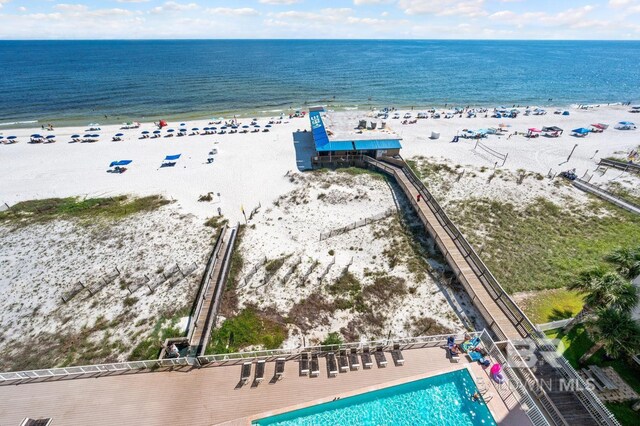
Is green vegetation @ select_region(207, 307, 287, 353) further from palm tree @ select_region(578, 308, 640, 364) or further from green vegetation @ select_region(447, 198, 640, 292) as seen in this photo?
green vegetation @ select_region(447, 198, 640, 292)

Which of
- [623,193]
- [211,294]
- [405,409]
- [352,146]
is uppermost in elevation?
[352,146]

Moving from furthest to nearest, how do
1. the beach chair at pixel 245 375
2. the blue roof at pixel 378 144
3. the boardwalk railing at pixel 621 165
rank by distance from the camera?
the blue roof at pixel 378 144
the boardwalk railing at pixel 621 165
the beach chair at pixel 245 375

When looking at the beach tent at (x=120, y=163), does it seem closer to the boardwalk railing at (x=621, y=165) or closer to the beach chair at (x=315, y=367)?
the beach chair at (x=315, y=367)

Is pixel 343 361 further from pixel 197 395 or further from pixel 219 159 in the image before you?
pixel 219 159

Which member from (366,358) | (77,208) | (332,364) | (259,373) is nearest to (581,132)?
(366,358)

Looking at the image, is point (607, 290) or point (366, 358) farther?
point (366, 358)

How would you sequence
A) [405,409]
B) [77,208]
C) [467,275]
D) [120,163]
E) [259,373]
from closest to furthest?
[405,409] → [259,373] → [467,275] → [77,208] → [120,163]

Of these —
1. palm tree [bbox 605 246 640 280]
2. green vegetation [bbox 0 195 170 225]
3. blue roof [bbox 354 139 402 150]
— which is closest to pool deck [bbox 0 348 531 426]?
palm tree [bbox 605 246 640 280]

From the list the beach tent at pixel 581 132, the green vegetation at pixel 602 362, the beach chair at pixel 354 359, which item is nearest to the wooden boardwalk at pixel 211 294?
the beach chair at pixel 354 359
